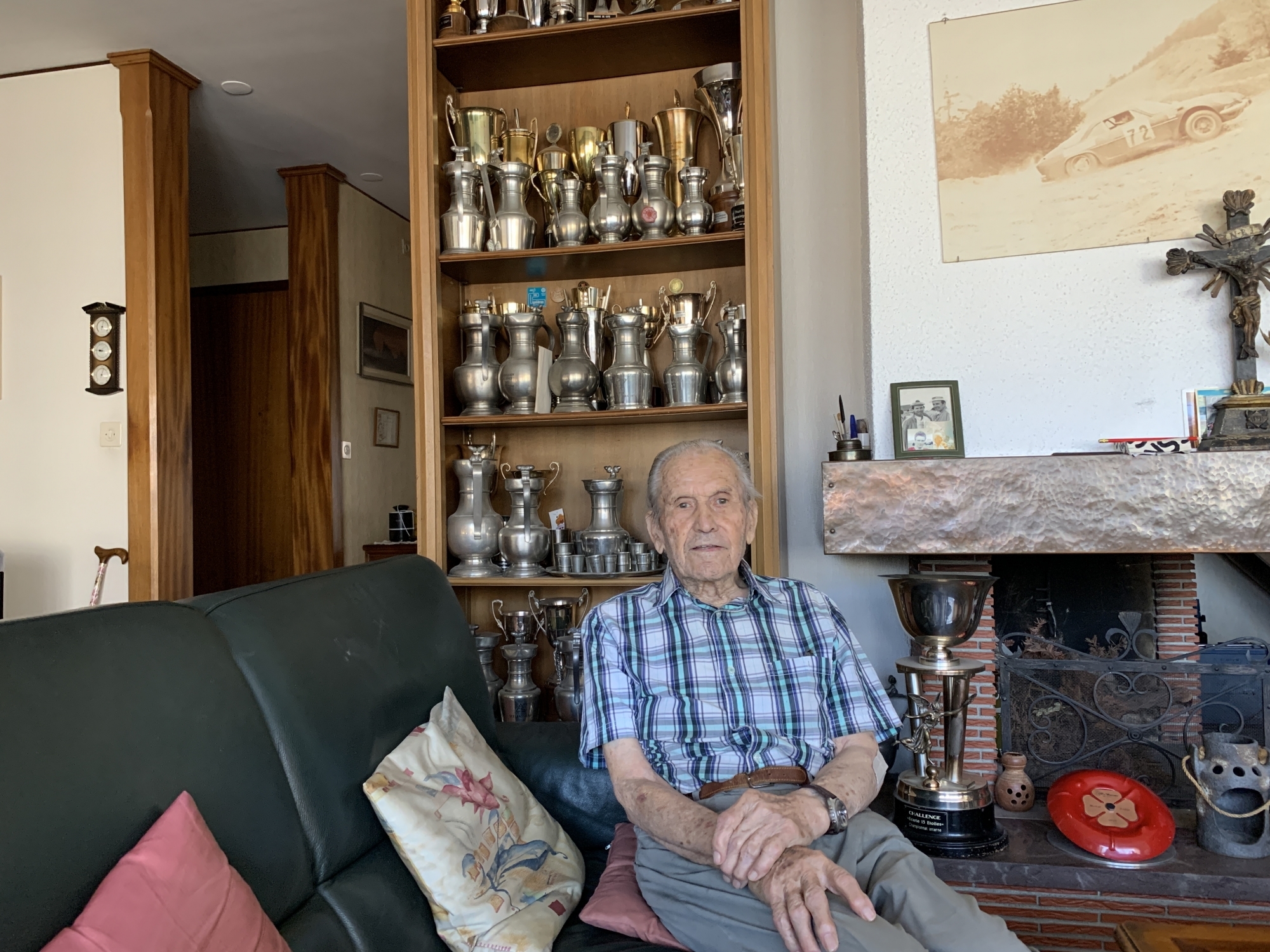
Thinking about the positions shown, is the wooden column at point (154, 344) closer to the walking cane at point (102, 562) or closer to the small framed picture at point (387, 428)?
the walking cane at point (102, 562)

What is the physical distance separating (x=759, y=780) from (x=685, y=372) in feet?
4.39

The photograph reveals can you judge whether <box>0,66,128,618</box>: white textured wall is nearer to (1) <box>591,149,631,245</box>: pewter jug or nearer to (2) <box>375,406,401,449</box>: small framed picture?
(2) <box>375,406,401,449</box>: small framed picture

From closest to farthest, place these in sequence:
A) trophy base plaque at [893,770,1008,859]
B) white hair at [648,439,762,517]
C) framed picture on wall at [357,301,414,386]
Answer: white hair at [648,439,762,517] → trophy base plaque at [893,770,1008,859] → framed picture on wall at [357,301,414,386]

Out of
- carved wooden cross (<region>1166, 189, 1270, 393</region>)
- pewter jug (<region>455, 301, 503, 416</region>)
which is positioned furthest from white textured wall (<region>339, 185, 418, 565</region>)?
carved wooden cross (<region>1166, 189, 1270, 393</region>)

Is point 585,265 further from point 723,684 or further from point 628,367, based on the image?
point 723,684

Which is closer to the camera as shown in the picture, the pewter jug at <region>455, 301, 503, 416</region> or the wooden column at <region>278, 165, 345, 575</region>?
the pewter jug at <region>455, 301, 503, 416</region>

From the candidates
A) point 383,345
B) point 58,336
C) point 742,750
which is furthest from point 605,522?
point 383,345

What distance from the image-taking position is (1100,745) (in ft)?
7.20

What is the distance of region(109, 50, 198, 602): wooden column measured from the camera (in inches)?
126

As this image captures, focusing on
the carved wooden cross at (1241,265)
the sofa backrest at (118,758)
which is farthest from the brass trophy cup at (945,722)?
the sofa backrest at (118,758)

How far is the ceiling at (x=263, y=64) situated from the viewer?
A: 302cm

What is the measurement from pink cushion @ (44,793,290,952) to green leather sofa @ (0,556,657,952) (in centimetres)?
3

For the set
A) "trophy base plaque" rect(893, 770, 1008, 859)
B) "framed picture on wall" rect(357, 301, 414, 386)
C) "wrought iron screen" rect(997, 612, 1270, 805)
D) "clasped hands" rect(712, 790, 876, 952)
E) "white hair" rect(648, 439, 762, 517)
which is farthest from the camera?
"framed picture on wall" rect(357, 301, 414, 386)

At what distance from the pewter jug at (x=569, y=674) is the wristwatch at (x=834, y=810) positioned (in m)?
1.18
